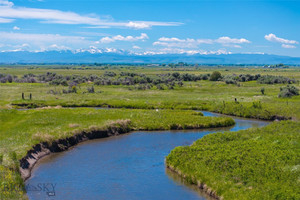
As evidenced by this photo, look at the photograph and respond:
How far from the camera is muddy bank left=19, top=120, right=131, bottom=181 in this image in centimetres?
2989

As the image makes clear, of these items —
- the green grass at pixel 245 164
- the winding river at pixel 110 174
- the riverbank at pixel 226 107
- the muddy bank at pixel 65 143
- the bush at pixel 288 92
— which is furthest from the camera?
the bush at pixel 288 92

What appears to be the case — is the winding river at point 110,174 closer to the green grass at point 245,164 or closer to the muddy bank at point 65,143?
the muddy bank at point 65,143

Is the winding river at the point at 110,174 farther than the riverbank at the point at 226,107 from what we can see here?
No

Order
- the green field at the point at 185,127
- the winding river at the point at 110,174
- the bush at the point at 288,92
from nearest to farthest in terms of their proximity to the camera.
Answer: the green field at the point at 185,127 → the winding river at the point at 110,174 → the bush at the point at 288,92

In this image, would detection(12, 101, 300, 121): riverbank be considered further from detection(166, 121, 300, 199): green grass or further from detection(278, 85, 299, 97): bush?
detection(166, 121, 300, 199): green grass

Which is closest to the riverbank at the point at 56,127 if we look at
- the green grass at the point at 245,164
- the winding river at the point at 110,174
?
the winding river at the point at 110,174

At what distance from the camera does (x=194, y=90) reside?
9369cm

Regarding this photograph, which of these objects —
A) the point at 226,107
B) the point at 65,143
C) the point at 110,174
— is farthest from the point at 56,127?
the point at 226,107

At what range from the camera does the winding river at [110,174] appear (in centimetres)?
2489

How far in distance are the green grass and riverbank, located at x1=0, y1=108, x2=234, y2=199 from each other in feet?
40.9

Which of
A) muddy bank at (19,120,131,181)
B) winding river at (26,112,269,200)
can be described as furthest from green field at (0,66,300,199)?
winding river at (26,112,269,200)

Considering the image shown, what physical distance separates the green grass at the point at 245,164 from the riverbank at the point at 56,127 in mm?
12458

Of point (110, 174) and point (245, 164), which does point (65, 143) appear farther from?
point (245, 164)

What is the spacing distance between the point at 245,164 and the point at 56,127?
77.4 ft
